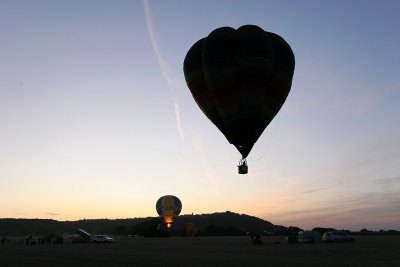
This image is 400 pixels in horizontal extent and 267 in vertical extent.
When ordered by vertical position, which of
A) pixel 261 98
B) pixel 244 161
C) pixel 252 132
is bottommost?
pixel 244 161

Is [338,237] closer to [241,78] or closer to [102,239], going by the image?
[241,78]

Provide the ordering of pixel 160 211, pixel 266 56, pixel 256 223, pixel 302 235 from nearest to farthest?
pixel 266 56 < pixel 302 235 < pixel 160 211 < pixel 256 223

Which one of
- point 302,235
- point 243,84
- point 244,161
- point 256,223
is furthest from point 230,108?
point 256,223

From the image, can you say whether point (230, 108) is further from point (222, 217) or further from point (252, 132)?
point (222, 217)

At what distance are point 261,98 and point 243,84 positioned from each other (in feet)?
5.79

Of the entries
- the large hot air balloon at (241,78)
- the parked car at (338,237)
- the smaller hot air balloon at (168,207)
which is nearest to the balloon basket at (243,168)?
the large hot air balloon at (241,78)

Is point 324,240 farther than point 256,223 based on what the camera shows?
No

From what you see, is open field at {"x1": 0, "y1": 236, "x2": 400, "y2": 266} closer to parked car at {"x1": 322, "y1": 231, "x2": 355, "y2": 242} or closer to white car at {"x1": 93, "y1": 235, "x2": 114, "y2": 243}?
parked car at {"x1": 322, "y1": 231, "x2": 355, "y2": 242}

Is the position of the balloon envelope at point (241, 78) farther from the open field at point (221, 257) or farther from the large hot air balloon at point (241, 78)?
the open field at point (221, 257)

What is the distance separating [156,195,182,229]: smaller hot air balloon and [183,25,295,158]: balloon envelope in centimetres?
5553

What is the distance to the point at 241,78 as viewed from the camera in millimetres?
32125

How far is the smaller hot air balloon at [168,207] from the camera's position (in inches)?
3455

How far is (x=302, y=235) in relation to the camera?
47375mm

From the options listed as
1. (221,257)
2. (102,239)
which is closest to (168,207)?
(102,239)
